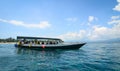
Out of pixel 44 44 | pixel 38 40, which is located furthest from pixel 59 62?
pixel 38 40

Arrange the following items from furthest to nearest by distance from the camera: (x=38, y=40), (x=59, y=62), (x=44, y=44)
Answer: (x=38, y=40)
(x=44, y=44)
(x=59, y=62)

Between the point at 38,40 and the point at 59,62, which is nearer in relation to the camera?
the point at 59,62

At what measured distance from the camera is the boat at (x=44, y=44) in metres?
43.8

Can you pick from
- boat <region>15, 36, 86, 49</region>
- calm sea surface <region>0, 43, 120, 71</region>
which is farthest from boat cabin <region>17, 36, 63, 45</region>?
calm sea surface <region>0, 43, 120, 71</region>

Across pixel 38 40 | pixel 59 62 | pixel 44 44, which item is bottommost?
pixel 59 62

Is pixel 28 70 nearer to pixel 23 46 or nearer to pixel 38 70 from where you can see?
pixel 38 70

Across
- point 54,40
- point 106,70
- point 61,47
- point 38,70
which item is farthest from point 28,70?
point 54,40

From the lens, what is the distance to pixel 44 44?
45.6 m

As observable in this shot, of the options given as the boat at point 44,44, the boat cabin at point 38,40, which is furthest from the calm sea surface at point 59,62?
the boat cabin at point 38,40

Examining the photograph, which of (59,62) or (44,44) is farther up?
(44,44)

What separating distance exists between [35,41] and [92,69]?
37.7 m

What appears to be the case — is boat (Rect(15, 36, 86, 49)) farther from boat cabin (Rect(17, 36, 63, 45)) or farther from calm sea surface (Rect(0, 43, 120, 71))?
calm sea surface (Rect(0, 43, 120, 71))

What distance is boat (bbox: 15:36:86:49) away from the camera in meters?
43.8

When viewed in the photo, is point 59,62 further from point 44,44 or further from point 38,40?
point 38,40
